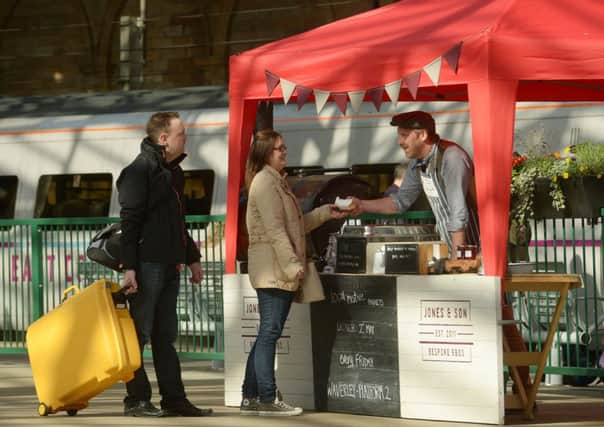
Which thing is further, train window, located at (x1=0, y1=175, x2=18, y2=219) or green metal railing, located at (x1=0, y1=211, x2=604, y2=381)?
train window, located at (x1=0, y1=175, x2=18, y2=219)

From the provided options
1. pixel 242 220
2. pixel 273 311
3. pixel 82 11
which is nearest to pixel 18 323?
pixel 242 220

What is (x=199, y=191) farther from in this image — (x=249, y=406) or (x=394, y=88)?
(x=394, y=88)

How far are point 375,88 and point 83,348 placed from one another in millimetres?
2248

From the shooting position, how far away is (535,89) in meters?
10.4

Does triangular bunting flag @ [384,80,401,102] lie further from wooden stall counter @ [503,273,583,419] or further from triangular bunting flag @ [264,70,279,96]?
wooden stall counter @ [503,273,583,419]

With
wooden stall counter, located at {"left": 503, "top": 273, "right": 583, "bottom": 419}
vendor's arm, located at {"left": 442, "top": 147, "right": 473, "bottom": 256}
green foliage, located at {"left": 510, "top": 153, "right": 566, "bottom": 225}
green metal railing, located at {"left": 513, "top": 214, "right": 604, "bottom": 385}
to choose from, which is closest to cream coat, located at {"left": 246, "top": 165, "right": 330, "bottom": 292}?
vendor's arm, located at {"left": 442, "top": 147, "right": 473, "bottom": 256}

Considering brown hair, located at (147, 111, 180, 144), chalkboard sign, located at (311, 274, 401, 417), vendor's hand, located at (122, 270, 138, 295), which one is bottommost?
chalkboard sign, located at (311, 274, 401, 417)

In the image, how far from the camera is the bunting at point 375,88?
8.51 m

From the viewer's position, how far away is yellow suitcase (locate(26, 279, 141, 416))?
340 inches

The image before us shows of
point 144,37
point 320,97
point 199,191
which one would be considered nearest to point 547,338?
point 320,97

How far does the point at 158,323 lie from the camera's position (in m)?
8.98

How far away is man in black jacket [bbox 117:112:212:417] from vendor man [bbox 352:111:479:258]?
1097mm

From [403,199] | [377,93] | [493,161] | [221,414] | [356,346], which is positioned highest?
[377,93]

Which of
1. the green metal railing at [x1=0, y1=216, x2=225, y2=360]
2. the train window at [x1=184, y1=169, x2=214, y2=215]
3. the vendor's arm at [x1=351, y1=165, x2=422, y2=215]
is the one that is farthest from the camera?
the train window at [x1=184, y1=169, x2=214, y2=215]
